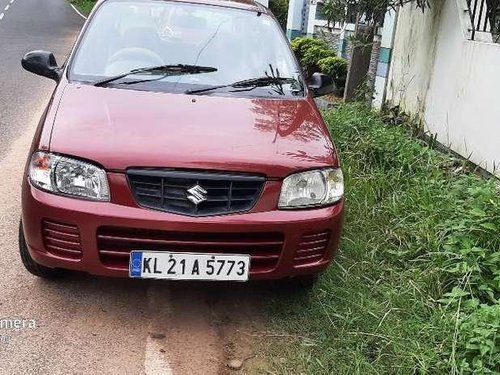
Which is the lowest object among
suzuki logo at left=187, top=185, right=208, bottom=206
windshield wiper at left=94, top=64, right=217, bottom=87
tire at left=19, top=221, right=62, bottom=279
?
tire at left=19, top=221, right=62, bottom=279

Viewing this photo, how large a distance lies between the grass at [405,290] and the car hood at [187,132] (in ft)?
2.94

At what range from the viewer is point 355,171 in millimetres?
5156

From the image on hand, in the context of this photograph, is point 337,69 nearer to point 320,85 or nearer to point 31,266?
→ point 320,85

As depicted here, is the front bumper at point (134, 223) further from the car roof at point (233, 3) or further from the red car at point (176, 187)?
the car roof at point (233, 3)

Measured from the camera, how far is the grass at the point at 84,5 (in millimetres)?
30237

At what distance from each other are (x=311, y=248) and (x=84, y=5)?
3169 centimetres

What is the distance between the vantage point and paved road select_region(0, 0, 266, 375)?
2902 millimetres

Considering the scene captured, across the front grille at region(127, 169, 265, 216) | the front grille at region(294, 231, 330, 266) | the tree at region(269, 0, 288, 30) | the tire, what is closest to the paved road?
the tire

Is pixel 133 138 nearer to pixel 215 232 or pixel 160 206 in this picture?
pixel 160 206


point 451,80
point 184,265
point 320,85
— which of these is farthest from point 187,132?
point 451,80

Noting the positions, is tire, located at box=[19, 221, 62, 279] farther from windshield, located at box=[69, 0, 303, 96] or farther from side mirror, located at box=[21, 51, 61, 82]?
side mirror, located at box=[21, 51, 61, 82]

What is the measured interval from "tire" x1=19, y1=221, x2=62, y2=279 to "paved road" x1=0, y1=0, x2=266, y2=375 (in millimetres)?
94

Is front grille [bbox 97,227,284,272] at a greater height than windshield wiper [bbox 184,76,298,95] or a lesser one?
lesser

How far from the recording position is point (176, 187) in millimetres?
2928
